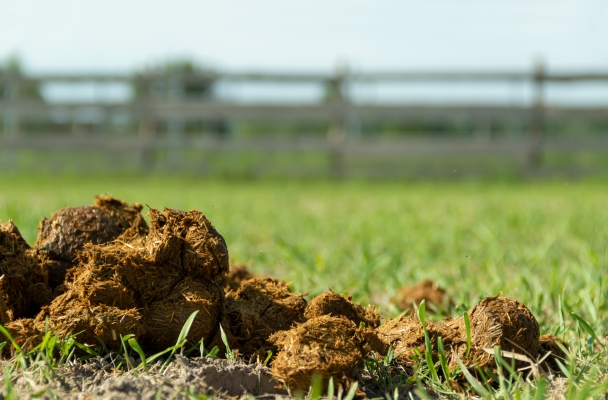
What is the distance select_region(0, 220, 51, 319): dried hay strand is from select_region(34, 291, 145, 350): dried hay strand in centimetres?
19

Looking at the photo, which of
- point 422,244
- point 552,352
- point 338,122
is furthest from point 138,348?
point 338,122

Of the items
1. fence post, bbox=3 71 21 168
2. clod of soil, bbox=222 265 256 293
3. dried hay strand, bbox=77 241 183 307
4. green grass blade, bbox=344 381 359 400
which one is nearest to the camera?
green grass blade, bbox=344 381 359 400

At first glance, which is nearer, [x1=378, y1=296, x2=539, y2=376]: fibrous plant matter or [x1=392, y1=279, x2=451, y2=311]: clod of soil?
[x1=378, y1=296, x2=539, y2=376]: fibrous plant matter

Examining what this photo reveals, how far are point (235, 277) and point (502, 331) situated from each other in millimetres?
1138

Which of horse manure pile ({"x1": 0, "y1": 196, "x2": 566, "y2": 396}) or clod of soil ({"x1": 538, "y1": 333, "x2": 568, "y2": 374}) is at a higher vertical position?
horse manure pile ({"x1": 0, "y1": 196, "x2": 566, "y2": 396})

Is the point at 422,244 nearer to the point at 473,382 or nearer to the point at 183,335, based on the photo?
the point at 473,382

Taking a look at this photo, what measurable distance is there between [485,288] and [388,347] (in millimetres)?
1089

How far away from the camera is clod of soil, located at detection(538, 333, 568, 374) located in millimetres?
1914

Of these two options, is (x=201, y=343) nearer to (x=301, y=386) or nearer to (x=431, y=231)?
(x=301, y=386)

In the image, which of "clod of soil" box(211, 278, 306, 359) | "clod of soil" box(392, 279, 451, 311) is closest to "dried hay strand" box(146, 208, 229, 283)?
"clod of soil" box(211, 278, 306, 359)

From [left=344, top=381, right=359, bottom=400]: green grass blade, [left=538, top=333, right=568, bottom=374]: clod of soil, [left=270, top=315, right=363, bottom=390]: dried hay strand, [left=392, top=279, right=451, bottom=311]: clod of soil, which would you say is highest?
[left=270, top=315, right=363, bottom=390]: dried hay strand

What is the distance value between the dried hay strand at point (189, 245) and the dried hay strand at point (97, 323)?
0.19m

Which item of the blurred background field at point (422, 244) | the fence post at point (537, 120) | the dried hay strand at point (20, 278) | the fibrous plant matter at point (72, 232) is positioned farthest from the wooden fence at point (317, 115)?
the dried hay strand at point (20, 278)

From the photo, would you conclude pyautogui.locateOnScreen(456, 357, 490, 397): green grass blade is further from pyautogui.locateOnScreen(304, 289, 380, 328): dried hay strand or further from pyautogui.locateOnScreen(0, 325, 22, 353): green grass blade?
pyautogui.locateOnScreen(0, 325, 22, 353): green grass blade
